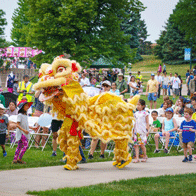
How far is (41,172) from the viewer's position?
8914mm

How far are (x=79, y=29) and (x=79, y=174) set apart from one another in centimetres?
2580

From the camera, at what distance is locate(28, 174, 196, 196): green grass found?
680cm

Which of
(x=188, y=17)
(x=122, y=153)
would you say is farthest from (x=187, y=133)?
(x=188, y=17)

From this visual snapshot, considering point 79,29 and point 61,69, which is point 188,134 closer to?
point 61,69

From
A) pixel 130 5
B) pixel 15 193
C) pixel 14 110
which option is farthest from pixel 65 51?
pixel 15 193

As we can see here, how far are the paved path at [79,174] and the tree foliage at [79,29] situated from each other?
863 inches

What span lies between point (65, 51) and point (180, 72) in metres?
28.6

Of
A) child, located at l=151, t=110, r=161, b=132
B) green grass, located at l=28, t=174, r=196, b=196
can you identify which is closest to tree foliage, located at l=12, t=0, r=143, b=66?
child, located at l=151, t=110, r=161, b=132

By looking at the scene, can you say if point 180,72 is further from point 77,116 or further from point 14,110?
point 77,116

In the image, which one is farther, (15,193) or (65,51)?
(65,51)

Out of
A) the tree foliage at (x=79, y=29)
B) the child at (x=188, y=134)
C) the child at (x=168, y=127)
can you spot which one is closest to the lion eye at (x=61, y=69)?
the child at (x=188, y=134)

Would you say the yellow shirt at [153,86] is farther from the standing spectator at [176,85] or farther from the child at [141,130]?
the child at [141,130]

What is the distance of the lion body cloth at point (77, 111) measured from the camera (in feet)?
29.3

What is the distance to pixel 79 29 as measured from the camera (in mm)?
33625
